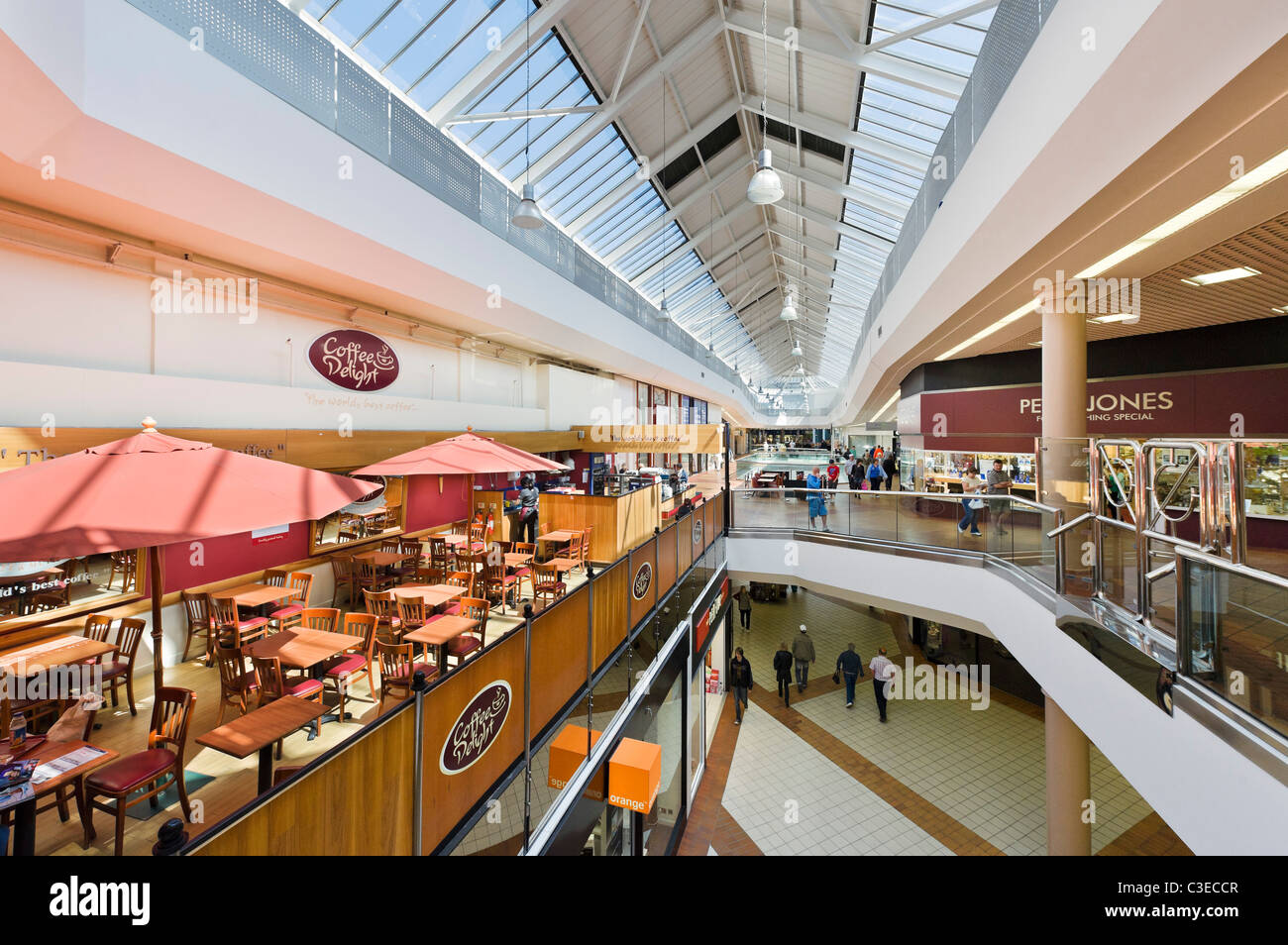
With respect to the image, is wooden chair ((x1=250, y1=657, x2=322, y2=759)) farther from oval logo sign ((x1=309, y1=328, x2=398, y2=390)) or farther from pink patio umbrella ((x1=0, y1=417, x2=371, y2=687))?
oval logo sign ((x1=309, y1=328, x2=398, y2=390))

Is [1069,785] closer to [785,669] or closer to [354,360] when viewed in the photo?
[785,669]

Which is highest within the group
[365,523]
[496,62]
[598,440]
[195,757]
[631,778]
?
[496,62]

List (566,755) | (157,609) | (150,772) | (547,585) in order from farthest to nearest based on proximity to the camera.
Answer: (547,585) → (566,755) → (157,609) → (150,772)

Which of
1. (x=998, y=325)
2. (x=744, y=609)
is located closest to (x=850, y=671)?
(x=744, y=609)

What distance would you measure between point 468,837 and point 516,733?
25.0 inches

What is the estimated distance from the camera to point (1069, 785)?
6691mm

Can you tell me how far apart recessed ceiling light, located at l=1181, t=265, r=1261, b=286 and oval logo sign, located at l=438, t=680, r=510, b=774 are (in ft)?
Result: 29.8

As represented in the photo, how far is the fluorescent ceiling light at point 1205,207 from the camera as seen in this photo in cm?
369

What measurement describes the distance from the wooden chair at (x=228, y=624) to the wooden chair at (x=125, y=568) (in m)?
1.05

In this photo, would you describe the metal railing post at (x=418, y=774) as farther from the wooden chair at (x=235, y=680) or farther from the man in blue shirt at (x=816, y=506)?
the man in blue shirt at (x=816, y=506)

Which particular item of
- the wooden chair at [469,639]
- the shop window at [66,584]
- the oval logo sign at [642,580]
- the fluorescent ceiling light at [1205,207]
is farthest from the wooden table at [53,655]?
the fluorescent ceiling light at [1205,207]

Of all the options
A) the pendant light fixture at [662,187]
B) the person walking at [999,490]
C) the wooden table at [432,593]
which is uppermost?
the pendant light fixture at [662,187]


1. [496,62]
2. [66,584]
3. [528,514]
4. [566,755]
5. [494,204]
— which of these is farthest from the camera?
[528,514]

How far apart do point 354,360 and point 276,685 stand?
5583 millimetres
